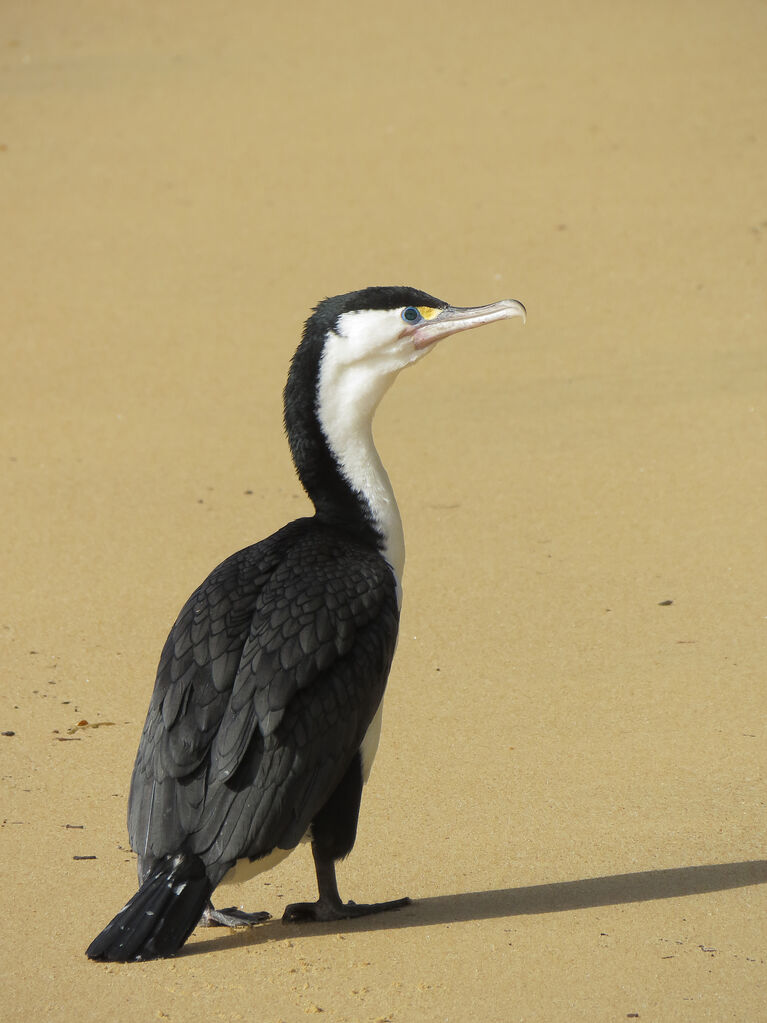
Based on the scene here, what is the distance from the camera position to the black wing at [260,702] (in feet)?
12.5

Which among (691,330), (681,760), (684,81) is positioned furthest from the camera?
(684,81)

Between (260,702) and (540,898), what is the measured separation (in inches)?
42.4

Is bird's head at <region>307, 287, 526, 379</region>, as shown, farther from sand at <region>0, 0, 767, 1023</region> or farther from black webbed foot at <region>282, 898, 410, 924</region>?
black webbed foot at <region>282, 898, 410, 924</region>

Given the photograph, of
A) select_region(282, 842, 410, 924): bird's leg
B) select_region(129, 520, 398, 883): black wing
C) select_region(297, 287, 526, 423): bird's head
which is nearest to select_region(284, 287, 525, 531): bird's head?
select_region(297, 287, 526, 423): bird's head

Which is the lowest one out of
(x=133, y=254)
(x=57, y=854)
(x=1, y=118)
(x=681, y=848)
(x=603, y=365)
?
(x=681, y=848)

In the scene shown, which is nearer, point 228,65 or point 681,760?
point 681,760

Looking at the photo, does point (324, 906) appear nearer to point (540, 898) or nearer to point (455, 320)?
point (540, 898)

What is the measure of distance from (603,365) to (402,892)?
555 cm

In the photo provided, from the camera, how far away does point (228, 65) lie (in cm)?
1523

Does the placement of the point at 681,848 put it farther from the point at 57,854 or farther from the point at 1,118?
the point at 1,118

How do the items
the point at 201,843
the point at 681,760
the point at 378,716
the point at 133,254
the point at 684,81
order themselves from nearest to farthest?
1. the point at 201,843
2. the point at 378,716
3. the point at 681,760
4. the point at 133,254
5. the point at 684,81

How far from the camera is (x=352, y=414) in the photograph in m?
4.52

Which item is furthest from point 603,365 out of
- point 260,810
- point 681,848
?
point 260,810

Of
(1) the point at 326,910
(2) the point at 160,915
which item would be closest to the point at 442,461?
(1) the point at 326,910
